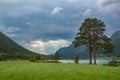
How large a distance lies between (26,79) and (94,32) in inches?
2126

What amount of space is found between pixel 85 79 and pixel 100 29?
5088 centimetres

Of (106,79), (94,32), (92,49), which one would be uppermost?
(94,32)

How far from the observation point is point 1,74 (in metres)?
31.8

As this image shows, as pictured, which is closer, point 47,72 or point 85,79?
point 85,79

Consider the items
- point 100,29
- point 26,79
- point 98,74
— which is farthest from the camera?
point 100,29

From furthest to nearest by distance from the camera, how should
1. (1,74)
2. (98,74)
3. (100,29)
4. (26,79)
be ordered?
1. (100,29)
2. (98,74)
3. (1,74)
4. (26,79)

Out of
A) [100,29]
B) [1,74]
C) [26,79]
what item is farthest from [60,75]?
[100,29]

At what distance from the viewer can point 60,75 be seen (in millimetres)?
32031

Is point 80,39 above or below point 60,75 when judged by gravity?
above

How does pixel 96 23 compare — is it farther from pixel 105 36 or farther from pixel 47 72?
pixel 47 72

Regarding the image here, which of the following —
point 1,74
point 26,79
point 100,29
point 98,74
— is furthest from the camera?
point 100,29

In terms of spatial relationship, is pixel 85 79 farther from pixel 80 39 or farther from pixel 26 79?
pixel 80 39

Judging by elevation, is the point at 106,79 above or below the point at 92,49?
below

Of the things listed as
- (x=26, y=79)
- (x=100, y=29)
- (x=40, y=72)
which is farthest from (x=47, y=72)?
(x=100, y=29)
